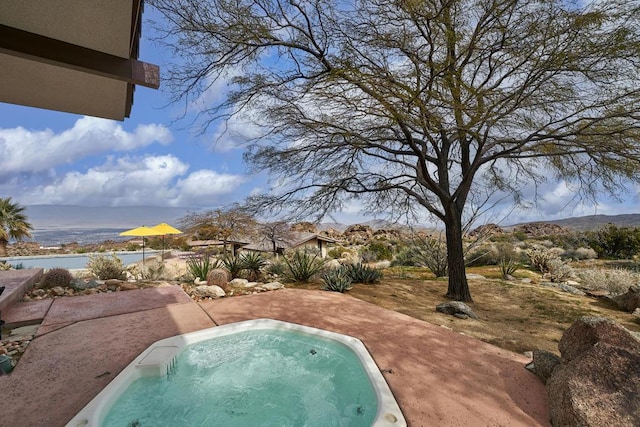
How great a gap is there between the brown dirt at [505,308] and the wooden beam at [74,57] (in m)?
6.36

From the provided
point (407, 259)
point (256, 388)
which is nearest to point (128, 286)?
point (256, 388)

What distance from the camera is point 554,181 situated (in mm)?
9258

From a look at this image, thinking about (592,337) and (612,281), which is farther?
(612,281)

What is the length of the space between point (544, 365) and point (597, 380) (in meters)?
0.77

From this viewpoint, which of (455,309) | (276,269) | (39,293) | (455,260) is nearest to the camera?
(455,309)

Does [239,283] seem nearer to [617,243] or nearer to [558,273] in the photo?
[558,273]

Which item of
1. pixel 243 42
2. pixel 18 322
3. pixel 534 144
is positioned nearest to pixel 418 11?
pixel 243 42

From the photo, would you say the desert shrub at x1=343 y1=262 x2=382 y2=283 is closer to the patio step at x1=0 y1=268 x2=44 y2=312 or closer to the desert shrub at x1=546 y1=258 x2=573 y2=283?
the desert shrub at x1=546 y1=258 x2=573 y2=283

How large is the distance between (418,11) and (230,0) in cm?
353

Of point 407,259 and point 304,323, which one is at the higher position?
point 407,259

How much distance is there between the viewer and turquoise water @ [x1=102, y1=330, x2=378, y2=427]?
3.29m

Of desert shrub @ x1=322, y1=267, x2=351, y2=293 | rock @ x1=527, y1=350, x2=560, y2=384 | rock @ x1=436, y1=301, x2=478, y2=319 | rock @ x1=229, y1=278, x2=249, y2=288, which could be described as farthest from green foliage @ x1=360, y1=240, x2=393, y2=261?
rock @ x1=527, y1=350, x2=560, y2=384

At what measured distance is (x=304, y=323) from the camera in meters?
5.43

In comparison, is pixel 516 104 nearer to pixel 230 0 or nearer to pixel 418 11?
pixel 418 11
